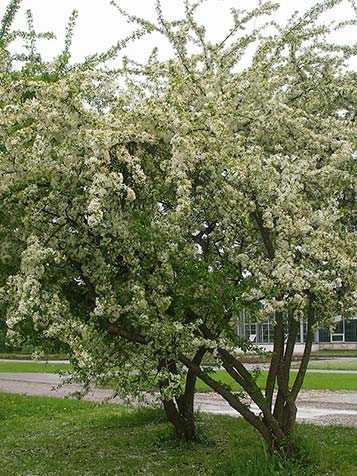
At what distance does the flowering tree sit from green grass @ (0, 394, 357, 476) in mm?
603

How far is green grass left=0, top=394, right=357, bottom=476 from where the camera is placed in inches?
327

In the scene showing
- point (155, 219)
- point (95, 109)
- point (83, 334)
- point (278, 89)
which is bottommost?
point (83, 334)

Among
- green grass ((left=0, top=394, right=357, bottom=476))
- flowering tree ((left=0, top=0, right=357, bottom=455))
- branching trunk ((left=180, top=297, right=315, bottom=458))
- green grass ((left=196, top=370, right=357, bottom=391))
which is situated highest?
flowering tree ((left=0, top=0, right=357, bottom=455))

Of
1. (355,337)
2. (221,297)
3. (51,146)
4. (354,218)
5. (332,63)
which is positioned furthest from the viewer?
(355,337)

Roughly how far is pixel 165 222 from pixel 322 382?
53.3 ft

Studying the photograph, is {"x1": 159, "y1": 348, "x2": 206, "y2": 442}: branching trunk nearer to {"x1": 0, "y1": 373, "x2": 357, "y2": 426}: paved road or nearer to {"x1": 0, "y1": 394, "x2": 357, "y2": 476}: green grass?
{"x1": 0, "y1": 394, "x2": 357, "y2": 476}: green grass

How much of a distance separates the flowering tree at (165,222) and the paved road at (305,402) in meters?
3.17

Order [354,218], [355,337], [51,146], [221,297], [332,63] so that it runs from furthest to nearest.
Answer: [355,337] → [332,63] → [354,218] → [221,297] → [51,146]

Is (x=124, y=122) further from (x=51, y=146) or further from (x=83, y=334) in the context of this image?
(x=83, y=334)

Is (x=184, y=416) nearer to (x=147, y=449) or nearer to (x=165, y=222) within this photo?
(x=147, y=449)

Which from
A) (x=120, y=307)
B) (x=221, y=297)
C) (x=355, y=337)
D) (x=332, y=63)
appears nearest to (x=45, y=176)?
(x=120, y=307)

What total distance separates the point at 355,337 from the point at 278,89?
3809cm

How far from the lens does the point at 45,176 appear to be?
22.4ft

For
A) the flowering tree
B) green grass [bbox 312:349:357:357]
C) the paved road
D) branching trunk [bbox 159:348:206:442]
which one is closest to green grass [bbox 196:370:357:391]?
the paved road
